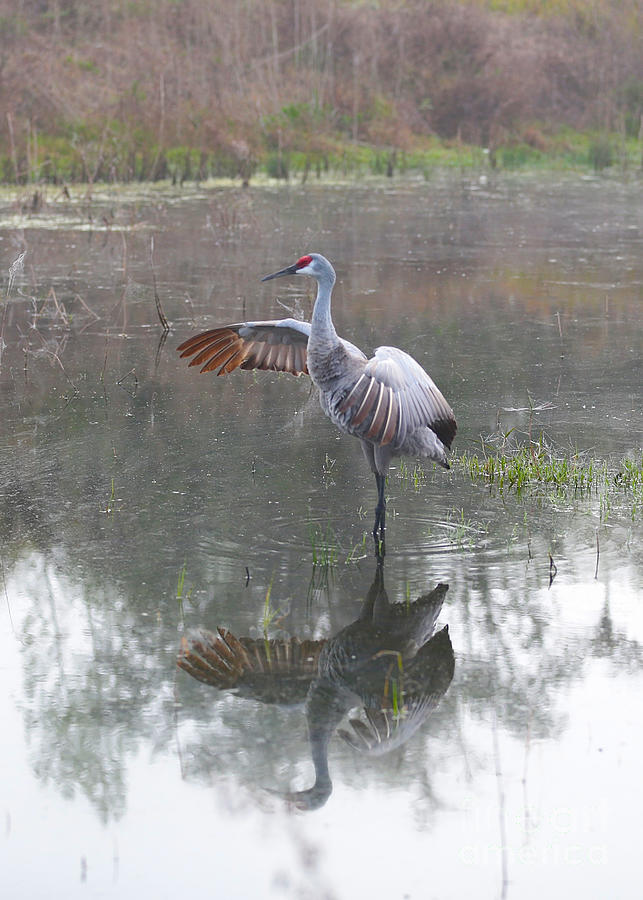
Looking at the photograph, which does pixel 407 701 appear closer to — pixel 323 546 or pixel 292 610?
pixel 292 610

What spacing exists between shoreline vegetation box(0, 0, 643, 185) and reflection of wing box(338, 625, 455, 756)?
569 inches

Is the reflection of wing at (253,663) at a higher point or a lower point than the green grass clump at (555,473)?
lower

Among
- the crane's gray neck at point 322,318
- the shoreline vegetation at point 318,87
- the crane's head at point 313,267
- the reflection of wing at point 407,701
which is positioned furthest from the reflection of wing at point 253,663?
the shoreline vegetation at point 318,87

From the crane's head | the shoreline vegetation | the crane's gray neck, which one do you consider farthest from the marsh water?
the shoreline vegetation

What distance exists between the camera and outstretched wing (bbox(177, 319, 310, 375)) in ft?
18.9

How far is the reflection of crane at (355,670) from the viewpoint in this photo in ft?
12.1

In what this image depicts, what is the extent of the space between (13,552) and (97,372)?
3.25 meters

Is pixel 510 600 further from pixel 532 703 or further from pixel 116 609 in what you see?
pixel 116 609

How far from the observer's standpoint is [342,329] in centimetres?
941

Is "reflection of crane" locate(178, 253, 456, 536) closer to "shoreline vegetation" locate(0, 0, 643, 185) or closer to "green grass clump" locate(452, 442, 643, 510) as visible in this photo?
"green grass clump" locate(452, 442, 643, 510)

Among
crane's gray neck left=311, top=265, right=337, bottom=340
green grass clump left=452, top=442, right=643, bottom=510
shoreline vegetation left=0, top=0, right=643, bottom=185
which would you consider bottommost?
green grass clump left=452, top=442, right=643, bottom=510

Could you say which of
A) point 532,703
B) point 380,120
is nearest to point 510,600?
point 532,703

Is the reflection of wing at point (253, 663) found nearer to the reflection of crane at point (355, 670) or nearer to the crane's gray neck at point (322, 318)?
the reflection of crane at point (355, 670)

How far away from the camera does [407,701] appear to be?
12.6 ft
